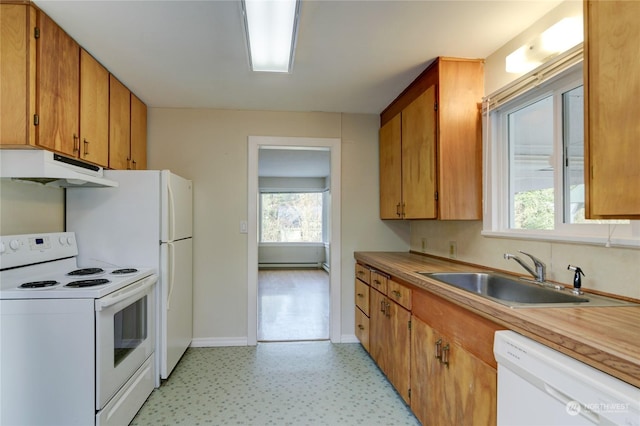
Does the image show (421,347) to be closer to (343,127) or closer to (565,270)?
(565,270)

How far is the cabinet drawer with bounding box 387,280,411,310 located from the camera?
7.00 feet

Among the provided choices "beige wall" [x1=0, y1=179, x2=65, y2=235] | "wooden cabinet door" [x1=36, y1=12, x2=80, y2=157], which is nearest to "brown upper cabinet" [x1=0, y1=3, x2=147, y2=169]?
"wooden cabinet door" [x1=36, y1=12, x2=80, y2=157]

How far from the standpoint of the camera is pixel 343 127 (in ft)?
11.5

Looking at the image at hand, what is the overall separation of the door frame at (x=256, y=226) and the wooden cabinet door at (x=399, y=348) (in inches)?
41.2

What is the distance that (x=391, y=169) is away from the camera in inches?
124

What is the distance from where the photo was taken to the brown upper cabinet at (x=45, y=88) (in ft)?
5.49

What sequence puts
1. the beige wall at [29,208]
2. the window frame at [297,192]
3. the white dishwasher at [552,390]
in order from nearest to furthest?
the white dishwasher at [552,390] < the beige wall at [29,208] < the window frame at [297,192]

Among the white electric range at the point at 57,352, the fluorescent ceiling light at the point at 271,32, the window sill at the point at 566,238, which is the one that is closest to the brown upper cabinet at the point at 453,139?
the window sill at the point at 566,238

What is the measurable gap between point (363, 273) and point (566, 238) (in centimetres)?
175

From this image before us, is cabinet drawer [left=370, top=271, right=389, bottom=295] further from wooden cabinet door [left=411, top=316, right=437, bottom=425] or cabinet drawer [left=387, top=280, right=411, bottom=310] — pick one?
wooden cabinet door [left=411, top=316, right=437, bottom=425]

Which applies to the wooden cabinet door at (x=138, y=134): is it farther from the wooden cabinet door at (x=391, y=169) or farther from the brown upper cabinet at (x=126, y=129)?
the wooden cabinet door at (x=391, y=169)

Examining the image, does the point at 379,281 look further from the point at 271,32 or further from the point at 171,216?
the point at 271,32

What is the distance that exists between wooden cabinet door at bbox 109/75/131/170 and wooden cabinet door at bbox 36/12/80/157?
1.48 ft

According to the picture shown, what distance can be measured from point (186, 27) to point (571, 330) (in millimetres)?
2240
